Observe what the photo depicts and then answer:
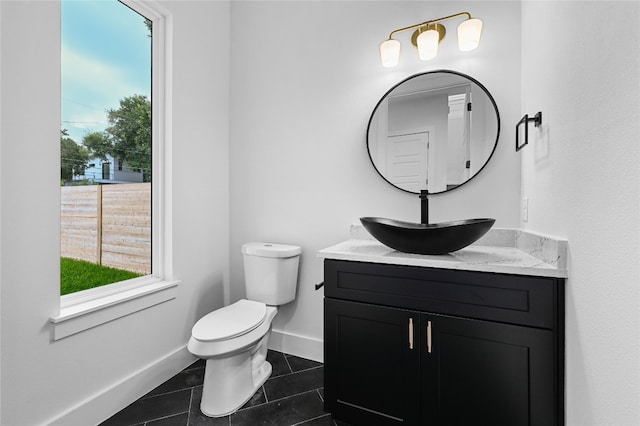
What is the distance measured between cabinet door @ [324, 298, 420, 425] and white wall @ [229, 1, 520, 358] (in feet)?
2.09

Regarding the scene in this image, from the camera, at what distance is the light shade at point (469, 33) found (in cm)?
159

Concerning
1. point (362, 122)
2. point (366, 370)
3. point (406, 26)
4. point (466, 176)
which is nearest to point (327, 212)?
point (362, 122)

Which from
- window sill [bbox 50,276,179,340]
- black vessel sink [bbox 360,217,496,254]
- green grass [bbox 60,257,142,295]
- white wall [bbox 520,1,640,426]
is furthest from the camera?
green grass [bbox 60,257,142,295]

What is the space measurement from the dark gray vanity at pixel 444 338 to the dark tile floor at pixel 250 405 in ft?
0.68

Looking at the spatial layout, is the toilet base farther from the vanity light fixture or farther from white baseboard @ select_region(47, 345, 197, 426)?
the vanity light fixture

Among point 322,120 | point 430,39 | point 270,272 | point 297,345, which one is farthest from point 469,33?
point 297,345

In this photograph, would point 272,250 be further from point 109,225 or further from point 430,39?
point 430,39

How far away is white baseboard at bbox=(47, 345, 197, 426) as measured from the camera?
1.46m

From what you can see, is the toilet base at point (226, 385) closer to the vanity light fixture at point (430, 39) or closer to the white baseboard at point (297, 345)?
the white baseboard at point (297, 345)

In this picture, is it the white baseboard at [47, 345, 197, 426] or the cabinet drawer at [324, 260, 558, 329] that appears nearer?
the cabinet drawer at [324, 260, 558, 329]

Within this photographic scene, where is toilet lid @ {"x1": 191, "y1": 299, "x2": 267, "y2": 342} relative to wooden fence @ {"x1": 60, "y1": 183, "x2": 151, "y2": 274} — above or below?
below

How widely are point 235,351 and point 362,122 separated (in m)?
1.50

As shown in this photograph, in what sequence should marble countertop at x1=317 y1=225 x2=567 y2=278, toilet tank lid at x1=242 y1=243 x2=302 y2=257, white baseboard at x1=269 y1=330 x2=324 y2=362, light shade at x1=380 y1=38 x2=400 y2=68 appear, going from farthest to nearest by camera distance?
white baseboard at x1=269 y1=330 x2=324 y2=362, toilet tank lid at x1=242 y1=243 x2=302 y2=257, light shade at x1=380 y1=38 x2=400 y2=68, marble countertop at x1=317 y1=225 x2=567 y2=278

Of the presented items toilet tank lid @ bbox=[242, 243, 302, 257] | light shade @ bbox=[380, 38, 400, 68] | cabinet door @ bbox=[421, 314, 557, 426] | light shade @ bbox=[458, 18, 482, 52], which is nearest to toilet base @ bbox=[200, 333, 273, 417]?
toilet tank lid @ bbox=[242, 243, 302, 257]
